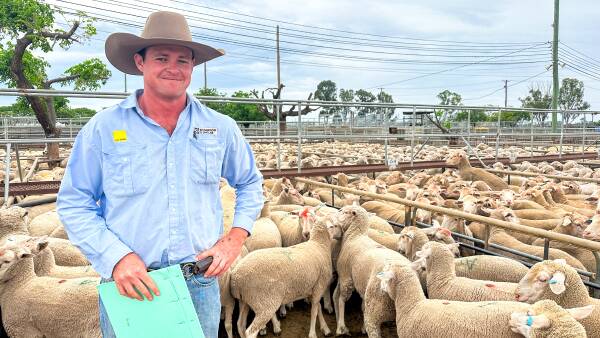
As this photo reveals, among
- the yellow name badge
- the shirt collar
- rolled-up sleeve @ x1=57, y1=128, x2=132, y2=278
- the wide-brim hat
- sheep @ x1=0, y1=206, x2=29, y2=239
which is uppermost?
the wide-brim hat

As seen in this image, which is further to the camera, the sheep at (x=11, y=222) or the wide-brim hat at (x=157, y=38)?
the sheep at (x=11, y=222)

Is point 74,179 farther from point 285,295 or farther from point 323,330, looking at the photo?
point 323,330

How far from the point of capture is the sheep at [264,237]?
4.77 metres

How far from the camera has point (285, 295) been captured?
375 centimetres

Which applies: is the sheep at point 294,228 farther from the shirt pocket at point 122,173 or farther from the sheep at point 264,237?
the shirt pocket at point 122,173

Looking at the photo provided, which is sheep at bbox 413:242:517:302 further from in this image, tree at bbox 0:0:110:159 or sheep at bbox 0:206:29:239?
tree at bbox 0:0:110:159

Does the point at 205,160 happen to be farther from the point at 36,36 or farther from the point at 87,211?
the point at 36,36

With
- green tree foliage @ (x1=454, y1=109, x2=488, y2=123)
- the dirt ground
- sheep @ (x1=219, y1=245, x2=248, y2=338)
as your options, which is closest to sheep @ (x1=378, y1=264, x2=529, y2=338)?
the dirt ground

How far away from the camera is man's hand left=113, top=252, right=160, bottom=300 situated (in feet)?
4.73

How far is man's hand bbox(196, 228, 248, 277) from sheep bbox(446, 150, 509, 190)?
8475 millimetres

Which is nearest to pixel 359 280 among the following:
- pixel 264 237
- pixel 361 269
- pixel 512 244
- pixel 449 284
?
pixel 361 269

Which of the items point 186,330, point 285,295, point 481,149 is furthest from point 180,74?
point 481,149

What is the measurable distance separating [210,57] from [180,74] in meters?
0.28

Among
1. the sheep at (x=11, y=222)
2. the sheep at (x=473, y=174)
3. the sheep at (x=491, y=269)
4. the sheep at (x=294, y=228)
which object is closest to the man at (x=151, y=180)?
the sheep at (x=491, y=269)
